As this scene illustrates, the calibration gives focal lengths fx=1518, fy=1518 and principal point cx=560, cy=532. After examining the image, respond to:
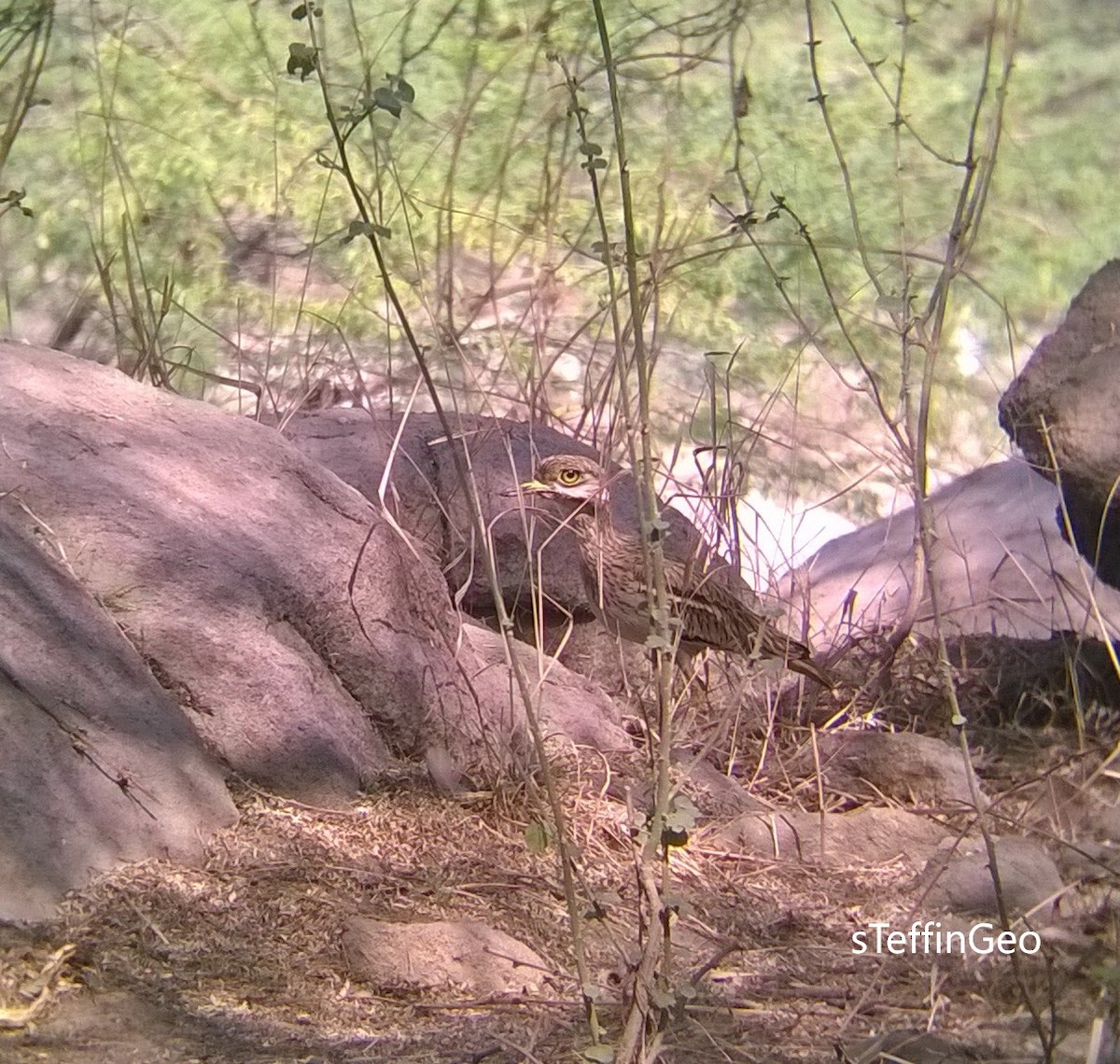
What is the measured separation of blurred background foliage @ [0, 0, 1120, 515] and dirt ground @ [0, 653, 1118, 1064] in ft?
7.70

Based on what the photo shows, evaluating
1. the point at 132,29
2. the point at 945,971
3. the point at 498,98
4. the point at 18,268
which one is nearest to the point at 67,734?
the point at 945,971

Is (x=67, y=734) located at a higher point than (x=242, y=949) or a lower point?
higher

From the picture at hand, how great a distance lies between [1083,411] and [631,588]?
1238 mm

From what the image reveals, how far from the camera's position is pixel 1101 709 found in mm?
4145

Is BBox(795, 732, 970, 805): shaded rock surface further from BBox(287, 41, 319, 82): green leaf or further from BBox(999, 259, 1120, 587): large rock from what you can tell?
BBox(287, 41, 319, 82): green leaf

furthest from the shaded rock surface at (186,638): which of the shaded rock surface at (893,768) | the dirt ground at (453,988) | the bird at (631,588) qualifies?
the shaded rock surface at (893,768)

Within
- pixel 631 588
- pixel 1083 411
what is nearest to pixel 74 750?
pixel 631 588

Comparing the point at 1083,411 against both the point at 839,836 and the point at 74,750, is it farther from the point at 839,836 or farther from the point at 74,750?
the point at 74,750

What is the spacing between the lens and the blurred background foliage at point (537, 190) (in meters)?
6.40

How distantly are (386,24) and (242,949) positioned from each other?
7.17 metres

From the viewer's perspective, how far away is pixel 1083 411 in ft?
12.5

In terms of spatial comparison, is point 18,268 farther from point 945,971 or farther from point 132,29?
point 945,971

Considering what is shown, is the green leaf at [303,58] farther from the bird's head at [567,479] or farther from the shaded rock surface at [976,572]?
the shaded rock surface at [976,572]

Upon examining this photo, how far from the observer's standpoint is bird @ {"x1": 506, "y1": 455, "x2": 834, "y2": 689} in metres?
3.97
